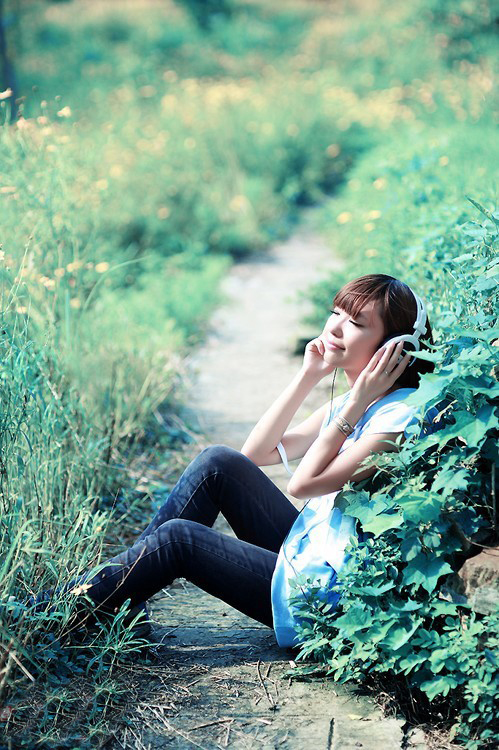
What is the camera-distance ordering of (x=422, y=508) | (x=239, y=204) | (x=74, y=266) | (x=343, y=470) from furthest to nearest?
(x=239, y=204) → (x=74, y=266) → (x=343, y=470) → (x=422, y=508)

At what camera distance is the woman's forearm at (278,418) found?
8.87ft

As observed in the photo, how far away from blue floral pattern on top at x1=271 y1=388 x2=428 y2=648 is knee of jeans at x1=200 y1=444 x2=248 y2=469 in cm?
32

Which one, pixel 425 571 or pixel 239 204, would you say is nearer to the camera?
pixel 425 571

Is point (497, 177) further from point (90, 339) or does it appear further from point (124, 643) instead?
point (124, 643)

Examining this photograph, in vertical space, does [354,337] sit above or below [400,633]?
above

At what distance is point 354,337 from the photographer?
2.40 m

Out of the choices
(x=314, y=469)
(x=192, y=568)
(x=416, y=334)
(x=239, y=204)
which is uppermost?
(x=416, y=334)

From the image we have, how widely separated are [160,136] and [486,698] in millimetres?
7664

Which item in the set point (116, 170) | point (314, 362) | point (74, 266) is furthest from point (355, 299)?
point (116, 170)

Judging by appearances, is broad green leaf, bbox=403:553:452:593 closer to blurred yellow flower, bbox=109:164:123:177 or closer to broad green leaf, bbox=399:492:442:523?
broad green leaf, bbox=399:492:442:523

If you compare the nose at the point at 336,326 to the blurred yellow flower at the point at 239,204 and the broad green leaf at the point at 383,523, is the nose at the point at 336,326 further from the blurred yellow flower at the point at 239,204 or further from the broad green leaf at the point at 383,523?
the blurred yellow flower at the point at 239,204

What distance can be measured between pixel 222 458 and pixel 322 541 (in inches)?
18.7

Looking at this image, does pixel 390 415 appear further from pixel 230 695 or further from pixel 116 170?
pixel 116 170

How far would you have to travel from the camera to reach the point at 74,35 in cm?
1788
